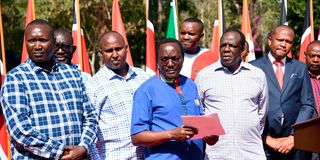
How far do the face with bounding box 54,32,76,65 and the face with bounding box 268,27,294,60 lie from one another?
1911 millimetres

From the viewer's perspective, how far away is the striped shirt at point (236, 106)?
5449 mm

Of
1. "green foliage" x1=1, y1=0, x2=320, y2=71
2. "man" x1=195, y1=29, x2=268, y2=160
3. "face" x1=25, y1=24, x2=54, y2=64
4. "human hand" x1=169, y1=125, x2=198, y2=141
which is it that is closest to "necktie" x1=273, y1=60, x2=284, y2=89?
"man" x1=195, y1=29, x2=268, y2=160

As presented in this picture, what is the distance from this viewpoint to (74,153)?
4.46 metres

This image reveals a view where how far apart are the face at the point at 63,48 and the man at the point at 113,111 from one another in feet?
2.81

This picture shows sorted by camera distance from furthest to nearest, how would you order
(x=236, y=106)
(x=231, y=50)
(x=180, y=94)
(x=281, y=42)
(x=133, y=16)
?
(x=133, y=16), (x=281, y=42), (x=231, y=50), (x=236, y=106), (x=180, y=94)

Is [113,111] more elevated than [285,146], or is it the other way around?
[113,111]

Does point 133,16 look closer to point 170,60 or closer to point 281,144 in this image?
point 281,144

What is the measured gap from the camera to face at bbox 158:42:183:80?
4.81 meters

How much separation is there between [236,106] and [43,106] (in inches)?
69.7

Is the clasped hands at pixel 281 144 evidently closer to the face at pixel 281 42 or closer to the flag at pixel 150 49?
the face at pixel 281 42

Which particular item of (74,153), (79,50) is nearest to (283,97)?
(74,153)

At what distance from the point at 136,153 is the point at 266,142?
4.38 ft

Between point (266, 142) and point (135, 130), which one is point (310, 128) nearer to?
point (135, 130)

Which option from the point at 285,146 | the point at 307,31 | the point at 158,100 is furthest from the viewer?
the point at 307,31
